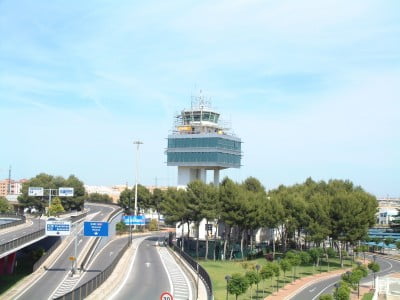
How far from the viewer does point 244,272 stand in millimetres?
68500

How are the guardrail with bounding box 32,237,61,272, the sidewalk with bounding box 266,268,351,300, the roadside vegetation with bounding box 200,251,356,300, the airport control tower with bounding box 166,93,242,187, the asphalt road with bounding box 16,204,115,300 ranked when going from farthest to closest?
1. the airport control tower with bounding box 166,93,242,187
2. the guardrail with bounding box 32,237,61,272
3. the sidewalk with bounding box 266,268,351,300
4. the roadside vegetation with bounding box 200,251,356,300
5. the asphalt road with bounding box 16,204,115,300

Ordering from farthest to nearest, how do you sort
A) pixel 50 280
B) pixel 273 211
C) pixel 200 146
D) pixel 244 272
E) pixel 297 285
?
pixel 200 146, pixel 273 211, pixel 244 272, pixel 297 285, pixel 50 280

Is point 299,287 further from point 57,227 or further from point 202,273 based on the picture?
point 57,227

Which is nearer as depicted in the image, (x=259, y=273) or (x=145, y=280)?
(x=145, y=280)

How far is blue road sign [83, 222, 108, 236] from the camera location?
64500 mm

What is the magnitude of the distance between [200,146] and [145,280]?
60.5m

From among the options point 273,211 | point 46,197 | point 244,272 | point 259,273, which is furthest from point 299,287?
point 46,197

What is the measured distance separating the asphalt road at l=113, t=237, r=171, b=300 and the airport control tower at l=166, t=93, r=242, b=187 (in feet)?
126

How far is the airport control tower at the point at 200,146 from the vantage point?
11125cm

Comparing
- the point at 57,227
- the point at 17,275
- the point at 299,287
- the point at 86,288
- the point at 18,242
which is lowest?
the point at 299,287

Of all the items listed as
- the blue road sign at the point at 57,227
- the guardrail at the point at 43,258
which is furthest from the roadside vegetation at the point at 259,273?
the guardrail at the point at 43,258

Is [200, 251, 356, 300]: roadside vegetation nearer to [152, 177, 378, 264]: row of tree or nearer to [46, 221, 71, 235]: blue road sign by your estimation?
[152, 177, 378, 264]: row of tree

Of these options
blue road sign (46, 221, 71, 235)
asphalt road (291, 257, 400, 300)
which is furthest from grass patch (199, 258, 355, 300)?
blue road sign (46, 221, 71, 235)

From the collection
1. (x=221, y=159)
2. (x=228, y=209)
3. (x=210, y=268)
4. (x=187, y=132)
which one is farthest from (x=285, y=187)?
(x=210, y=268)
